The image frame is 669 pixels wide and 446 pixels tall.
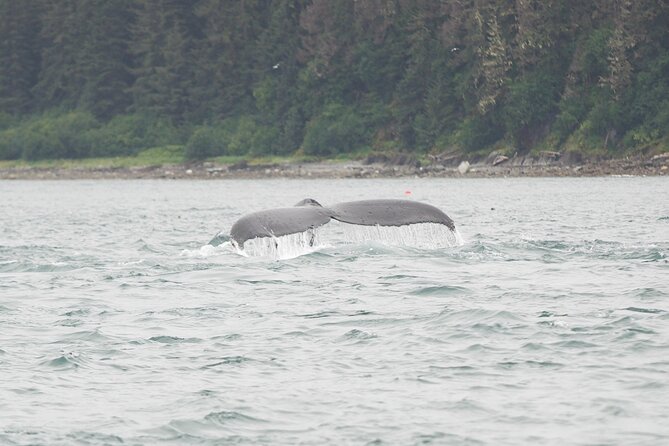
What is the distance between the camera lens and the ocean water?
9.21 meters

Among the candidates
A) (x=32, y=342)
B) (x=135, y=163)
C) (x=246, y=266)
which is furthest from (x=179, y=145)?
(x=32, y=342)

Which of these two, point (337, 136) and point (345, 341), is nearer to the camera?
point (345, 341)

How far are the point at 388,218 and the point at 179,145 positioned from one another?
66.1 meters

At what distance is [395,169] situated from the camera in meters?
64.6

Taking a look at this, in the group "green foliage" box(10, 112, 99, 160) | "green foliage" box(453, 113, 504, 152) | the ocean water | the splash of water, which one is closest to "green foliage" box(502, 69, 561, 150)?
"green foliage" box(453, 113, 504, 152)

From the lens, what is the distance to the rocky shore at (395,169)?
56.2m

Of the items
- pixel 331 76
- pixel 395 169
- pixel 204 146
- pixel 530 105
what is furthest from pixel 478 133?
pixel 204 146

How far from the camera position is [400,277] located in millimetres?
16594

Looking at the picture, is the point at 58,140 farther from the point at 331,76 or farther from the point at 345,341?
the point at 345,341

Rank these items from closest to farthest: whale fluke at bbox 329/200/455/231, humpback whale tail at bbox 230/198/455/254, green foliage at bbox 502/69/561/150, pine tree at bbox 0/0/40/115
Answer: humpback whale tail at bbox 230/198/455/254, whale fluke at bbox 329/200/455/231, green foliage at bbox 502/69/561/150, pine tree at bbox 0/0/40/115

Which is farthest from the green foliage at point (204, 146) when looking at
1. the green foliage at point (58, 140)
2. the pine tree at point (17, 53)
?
the pine tree at point (17, 53)

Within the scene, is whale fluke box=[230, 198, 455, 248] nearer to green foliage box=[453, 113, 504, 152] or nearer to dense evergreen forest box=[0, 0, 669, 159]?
dense evergreen forest box=[0, 0, 669, 159]

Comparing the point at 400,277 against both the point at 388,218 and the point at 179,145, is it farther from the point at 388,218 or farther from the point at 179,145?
the point at 179,145

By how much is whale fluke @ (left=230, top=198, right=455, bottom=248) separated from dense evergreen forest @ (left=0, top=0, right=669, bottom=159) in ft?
141
